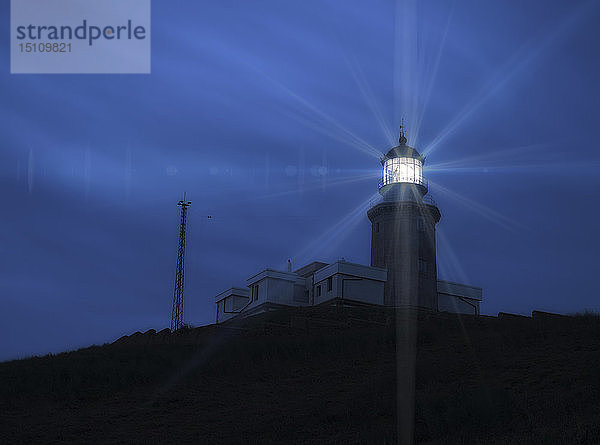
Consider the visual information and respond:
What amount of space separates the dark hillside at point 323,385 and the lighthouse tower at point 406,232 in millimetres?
8134

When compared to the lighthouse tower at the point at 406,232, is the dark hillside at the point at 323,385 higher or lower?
lower

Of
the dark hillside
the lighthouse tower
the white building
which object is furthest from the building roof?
the dark hillside

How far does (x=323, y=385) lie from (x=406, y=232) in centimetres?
2070

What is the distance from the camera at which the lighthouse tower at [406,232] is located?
39.5 metres

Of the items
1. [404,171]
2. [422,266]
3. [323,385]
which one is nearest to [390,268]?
[422,266]

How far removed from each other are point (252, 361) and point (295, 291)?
56.8 feet

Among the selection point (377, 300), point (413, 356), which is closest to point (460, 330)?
point (413, 356)

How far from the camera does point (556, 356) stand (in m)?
20.9

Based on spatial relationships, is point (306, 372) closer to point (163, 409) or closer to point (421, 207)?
point (163, 409)

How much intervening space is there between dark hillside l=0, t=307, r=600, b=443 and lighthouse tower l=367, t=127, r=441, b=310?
8134 millimetres

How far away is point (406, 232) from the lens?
131ft

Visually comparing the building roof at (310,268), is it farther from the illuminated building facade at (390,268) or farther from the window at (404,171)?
the window at (404,171)

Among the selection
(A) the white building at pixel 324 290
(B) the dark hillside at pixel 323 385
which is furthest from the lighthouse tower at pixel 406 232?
(B) the dark hillside at pixel 323 385

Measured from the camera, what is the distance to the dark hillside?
15.0m
